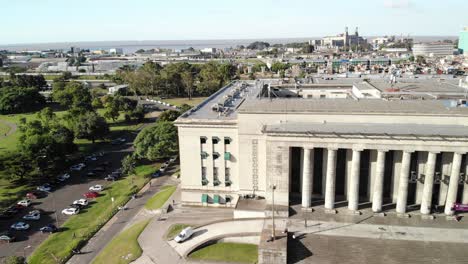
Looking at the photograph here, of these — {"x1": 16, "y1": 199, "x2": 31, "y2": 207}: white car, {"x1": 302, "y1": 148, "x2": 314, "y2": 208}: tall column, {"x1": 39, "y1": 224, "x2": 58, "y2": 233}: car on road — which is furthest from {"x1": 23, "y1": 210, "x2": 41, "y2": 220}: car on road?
{"x1": 302, "y1": 148, "x2": 314, "y2": 208}: tall column

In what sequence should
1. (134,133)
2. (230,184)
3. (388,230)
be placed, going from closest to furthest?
(388,230) < (230,184) < (134,133)

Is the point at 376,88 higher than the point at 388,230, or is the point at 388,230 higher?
the point at 376,88

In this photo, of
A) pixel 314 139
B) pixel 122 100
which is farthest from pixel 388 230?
pixel 122 100

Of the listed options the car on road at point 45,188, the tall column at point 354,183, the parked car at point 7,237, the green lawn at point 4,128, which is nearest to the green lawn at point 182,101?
the green lawn at point 4,128

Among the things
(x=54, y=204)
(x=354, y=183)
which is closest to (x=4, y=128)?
(x=54, y=204)

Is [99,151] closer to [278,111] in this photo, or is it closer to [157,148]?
[157,148]

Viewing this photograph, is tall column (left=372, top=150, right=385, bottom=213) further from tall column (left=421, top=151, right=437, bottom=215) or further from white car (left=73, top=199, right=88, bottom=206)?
white car (left=73, top=199, right=88, bottom=206)
